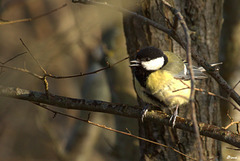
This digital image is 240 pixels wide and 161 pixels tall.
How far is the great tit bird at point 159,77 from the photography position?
9.44ft

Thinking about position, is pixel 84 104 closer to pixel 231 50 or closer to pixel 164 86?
pixel 164 86

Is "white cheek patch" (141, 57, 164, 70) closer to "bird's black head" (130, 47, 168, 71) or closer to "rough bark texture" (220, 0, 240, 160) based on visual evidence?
"bird's black head" (130, 47, 168, 71)

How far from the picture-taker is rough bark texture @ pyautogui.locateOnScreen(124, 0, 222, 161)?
3.12 meters

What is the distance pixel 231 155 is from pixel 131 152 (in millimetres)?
1214

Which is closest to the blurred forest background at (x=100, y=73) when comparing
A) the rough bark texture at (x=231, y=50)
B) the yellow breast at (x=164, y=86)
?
the rough bark texture at (x=231, y=50)

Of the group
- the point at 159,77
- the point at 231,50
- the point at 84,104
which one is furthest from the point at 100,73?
the point at 84,104

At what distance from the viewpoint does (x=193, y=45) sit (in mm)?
3178

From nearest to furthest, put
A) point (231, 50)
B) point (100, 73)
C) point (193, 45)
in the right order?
1. point (193, 45)
2. point (231, 50)
3. point (100, 73)

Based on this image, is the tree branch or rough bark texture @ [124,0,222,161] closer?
the tree branch

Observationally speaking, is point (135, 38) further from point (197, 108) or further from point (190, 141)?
point (190, 141)

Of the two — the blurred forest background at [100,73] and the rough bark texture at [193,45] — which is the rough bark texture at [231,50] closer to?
the blurred forest background at [100,73]

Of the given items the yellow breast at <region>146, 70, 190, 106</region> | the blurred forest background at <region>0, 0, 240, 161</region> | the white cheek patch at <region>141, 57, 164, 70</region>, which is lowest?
the blurred forest background at <region>0, 0, 240, 161</region>

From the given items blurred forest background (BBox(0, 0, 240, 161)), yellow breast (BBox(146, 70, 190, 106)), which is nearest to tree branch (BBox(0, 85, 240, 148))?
yellow breast (BBox(146, 70, 190, 106))

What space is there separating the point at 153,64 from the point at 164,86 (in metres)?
0.26
